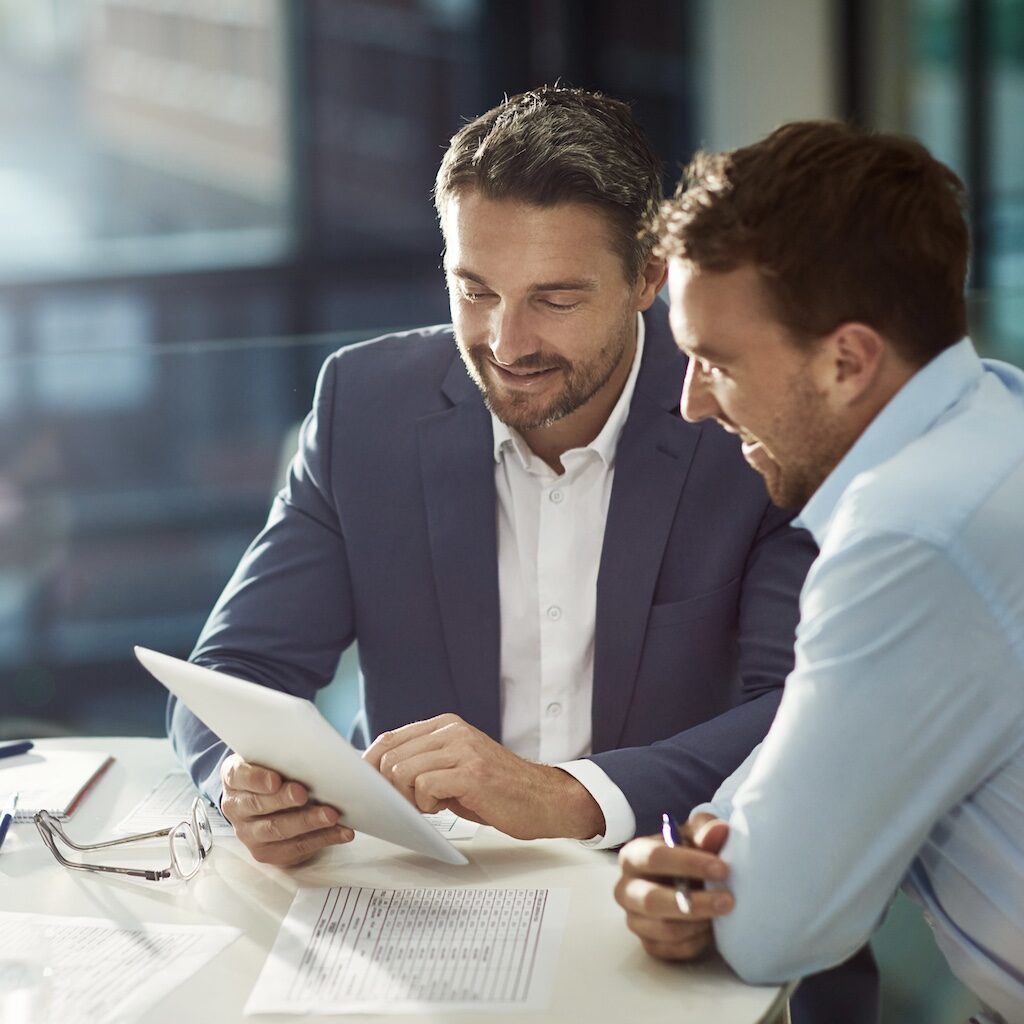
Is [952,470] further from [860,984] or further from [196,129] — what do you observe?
[196,129]

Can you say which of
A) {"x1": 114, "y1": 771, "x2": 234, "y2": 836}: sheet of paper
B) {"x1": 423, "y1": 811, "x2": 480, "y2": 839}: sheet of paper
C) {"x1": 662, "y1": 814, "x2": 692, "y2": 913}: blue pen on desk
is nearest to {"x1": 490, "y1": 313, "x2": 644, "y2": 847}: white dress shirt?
{"x1": 423, "y1": 811, "x2": 480, "y2": 839}: sheet of paper

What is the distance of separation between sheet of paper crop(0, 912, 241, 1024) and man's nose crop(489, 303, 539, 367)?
738mm

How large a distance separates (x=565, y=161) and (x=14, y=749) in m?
0.96

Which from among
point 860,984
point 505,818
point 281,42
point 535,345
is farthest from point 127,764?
point 281,42

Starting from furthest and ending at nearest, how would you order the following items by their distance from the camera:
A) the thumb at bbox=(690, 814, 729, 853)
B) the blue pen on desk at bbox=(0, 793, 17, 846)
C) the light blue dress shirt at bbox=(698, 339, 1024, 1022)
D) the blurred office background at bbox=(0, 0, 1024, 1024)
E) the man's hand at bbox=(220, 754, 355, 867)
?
the blurred office background at bbox=(0, 0, 1024, 1024)
the blue pen on desk at bbox=(0, 793, 17, 846)
the man's hand at bbox=(220, 754, 355, 867)
the thumb at bbox=(690, 814, 729, 853)
the light blue dress shirt at bbox=(698, 339, 1024, 1022)

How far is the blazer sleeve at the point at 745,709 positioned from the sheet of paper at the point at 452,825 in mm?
146

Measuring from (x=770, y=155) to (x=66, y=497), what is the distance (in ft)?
5.86

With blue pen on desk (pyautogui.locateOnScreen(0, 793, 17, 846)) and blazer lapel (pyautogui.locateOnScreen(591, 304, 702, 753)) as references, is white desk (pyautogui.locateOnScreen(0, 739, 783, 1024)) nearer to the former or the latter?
blue pen on desk (pyautogui.locateOnScreen(0, 793, 17, 846))

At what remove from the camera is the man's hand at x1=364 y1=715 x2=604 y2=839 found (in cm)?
133

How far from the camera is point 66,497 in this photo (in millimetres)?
2609

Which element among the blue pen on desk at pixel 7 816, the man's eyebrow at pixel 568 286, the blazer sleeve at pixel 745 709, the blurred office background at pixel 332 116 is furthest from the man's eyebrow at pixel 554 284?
the blurred office background at pixel 332 116

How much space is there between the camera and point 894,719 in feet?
3.41

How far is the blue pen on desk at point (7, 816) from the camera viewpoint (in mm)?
1438

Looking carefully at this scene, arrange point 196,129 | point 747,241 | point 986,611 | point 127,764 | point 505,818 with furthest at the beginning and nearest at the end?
point 196,129 < point 127,764 < point 505,818 < point 747,241 < point 986,611
